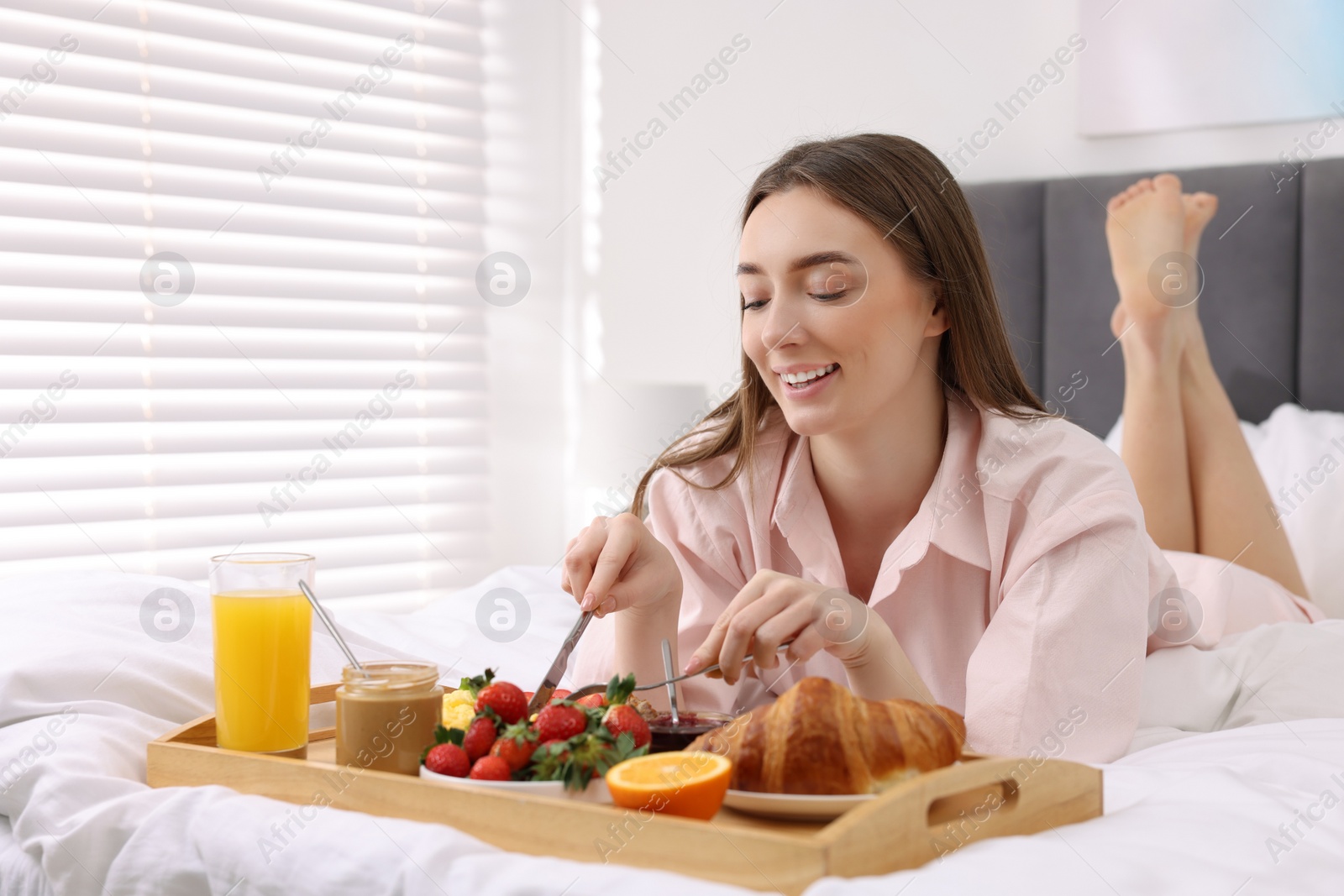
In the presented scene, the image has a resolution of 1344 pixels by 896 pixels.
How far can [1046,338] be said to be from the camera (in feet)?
8.07

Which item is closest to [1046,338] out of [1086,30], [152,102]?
[1086,30]

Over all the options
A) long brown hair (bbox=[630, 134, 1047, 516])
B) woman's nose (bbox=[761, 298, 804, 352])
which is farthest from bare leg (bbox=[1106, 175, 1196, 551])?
woman's nose (bbox=[761, 298, 804, 352])

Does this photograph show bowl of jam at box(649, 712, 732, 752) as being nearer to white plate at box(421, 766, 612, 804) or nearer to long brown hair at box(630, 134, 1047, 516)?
white plate at box(421, 766, 612, 804)

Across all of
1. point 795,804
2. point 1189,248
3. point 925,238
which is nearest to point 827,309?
point 925,238

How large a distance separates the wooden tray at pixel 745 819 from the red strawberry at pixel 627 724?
91 mm

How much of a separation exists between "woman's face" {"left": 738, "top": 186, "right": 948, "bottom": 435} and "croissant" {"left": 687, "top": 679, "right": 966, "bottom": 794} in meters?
0.50

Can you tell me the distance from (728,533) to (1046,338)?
1368 millimetres

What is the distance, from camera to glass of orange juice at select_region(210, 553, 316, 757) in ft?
3.01

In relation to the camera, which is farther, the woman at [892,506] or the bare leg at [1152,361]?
the bare leg at [1152,361]

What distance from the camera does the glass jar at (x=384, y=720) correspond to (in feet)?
2.72

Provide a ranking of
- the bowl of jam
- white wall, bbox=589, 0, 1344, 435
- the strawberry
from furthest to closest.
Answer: white wall, bbox=589, 0, 1344, 435 < the bowl of jam < the strawberry

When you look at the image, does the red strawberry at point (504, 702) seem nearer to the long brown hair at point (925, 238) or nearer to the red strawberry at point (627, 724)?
the red strawberry at point (627, 724)

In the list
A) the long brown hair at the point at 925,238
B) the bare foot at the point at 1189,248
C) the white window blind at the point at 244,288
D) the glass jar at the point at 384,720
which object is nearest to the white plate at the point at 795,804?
the glass jar at the point at 384,720

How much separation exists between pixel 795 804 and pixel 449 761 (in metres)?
0.24
